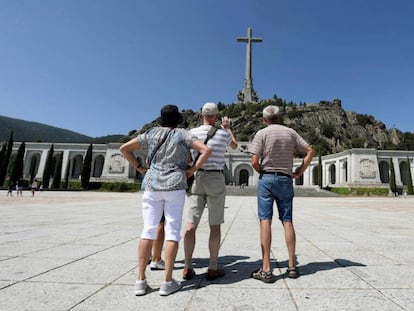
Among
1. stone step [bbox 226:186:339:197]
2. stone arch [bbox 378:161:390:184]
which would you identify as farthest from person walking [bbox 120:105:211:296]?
stone arch [bbox 378:161:390:184]

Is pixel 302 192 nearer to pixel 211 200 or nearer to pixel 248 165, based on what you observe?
pixel 248 165

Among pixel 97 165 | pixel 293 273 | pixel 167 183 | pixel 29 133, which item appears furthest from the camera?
pixel 29 133

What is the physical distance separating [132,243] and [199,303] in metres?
3.14

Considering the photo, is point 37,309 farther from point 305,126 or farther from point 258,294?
point 305,126

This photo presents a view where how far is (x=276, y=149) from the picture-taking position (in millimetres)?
3652

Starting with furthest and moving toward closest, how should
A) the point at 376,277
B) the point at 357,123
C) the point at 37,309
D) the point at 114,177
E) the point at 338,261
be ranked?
the point at 357,123
the point at 114,177
the point at 338,261
the point at 376,277
the point at 37,309

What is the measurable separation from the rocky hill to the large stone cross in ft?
7.55

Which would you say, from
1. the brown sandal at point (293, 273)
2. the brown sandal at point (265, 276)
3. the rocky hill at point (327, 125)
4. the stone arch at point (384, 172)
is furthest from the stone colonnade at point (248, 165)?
the brown sandal at point (265, 276)

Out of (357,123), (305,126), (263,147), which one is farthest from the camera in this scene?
(357,123)

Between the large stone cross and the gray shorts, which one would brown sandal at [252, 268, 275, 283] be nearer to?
the gray shorts

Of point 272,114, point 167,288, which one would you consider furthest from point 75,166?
point 167,288

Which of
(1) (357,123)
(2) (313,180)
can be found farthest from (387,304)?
(1) (357,123)

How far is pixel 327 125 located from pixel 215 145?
320 ft

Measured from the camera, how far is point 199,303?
8.21 feet
